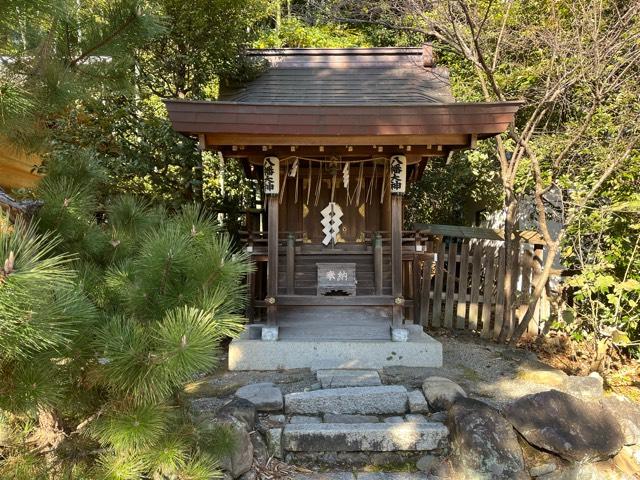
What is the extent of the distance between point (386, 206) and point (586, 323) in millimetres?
3056

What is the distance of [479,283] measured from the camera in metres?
6.74

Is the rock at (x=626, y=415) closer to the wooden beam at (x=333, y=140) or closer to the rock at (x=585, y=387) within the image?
the rock at (x=585, y=387)

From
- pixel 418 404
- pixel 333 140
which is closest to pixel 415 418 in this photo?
pixel 418 404

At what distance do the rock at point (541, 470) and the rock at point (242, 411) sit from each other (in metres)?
2.08

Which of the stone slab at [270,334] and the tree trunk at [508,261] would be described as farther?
the tree trunk at [508,261]

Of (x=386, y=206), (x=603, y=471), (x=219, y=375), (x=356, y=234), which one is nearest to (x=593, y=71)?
(x=386, y=206)

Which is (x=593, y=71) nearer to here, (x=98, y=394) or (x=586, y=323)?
(x=586, y=323)

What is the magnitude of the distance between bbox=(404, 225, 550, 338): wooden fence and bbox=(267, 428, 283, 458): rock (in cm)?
319

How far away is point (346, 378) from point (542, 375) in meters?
2.18

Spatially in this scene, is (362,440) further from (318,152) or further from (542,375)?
(318,152)

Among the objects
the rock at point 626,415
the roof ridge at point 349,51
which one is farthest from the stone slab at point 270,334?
the roof ridge at point 349,51

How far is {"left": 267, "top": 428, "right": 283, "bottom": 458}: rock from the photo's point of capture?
3242mm

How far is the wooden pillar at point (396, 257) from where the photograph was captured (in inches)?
197

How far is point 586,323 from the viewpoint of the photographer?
18.6 ft
